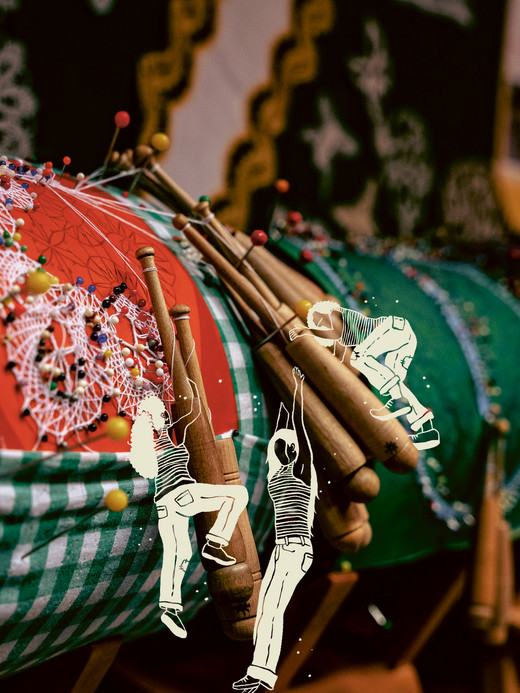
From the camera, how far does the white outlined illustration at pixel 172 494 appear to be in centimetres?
38

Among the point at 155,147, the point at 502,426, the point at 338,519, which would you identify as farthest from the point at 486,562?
the point at 155,147

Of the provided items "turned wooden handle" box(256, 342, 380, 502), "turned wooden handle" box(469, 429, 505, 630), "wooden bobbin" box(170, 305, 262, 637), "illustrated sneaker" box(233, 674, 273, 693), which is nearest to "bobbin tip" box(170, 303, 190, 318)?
"wooden bobbin" box(170, 305, 262, 637)

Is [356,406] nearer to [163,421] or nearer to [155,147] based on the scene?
[163,421]

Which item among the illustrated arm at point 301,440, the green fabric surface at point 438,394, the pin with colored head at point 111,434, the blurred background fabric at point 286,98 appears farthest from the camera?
the blurred background fabric at point 286,98

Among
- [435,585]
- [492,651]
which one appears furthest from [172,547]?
[492,651]

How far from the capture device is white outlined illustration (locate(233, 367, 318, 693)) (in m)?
0.39

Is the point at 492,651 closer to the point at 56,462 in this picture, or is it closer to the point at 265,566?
the point at 265,566

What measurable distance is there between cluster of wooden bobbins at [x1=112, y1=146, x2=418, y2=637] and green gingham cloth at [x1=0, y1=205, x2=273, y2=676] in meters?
0.03

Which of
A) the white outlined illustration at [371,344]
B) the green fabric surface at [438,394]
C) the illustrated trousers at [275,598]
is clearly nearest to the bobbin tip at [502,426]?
the green fabric surface at [438,394]

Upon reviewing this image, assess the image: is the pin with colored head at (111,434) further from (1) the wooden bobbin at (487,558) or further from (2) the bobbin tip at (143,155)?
(1) the wooden bobbin at (487,558)

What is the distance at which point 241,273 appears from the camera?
48 cm

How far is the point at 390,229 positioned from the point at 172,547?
3.19 feet

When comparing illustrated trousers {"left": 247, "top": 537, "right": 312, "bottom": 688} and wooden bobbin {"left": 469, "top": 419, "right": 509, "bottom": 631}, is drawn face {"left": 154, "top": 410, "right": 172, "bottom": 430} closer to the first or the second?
illustrated trousers {"left": 247, "top": 537, "right": 312, "bottom": 688}

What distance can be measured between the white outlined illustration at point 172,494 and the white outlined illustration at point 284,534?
0.03 m
